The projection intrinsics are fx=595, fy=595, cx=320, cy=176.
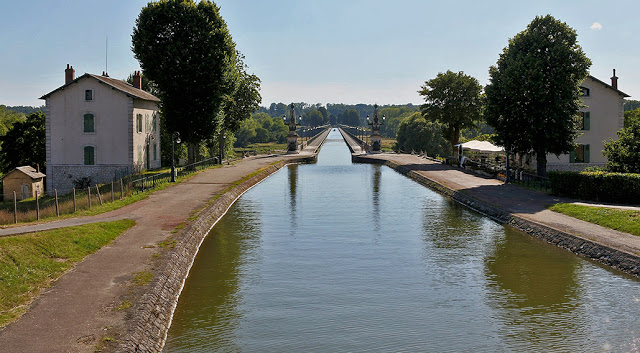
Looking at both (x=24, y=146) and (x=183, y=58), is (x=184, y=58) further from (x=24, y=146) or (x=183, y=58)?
(x=24, y=146)

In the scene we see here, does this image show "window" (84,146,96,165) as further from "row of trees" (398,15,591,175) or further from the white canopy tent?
the white canopy tent

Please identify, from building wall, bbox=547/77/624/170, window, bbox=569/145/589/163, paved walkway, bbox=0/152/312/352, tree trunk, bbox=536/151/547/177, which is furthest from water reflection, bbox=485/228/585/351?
building wall, bbox=547/77/624/170

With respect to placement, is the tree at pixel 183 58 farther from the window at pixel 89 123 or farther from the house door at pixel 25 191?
the house door at pixel 25 191

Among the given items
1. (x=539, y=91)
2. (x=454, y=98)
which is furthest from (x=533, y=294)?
(x=454, y=98)

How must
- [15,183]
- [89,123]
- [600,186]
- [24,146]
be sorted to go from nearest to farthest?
[600,186], [15,183], [89,123], [24,146]

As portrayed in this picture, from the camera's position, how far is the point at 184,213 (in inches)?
1224

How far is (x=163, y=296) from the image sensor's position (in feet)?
57.0

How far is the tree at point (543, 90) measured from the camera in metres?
41.9

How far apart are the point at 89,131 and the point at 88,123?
2.29ft

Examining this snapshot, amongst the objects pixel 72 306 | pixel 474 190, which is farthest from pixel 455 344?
pixel 474 190

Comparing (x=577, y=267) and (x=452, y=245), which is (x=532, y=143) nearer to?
(x=452, y=245)

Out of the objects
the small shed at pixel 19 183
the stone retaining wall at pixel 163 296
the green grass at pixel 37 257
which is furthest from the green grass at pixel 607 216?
the small shed at pixel 19 183

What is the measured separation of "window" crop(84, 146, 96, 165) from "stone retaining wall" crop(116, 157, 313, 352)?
989 inches

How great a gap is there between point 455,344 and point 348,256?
9.90 metres
